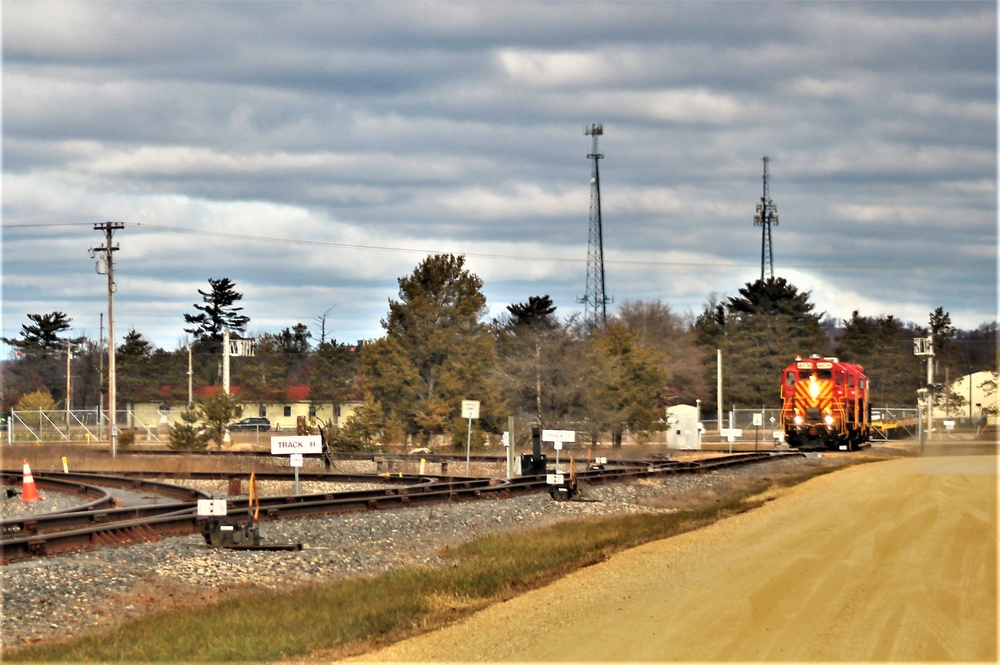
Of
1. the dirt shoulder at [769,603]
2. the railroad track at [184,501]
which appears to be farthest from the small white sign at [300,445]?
the dirt shoulder at [769,603]

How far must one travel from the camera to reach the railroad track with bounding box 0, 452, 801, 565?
65.8 feet

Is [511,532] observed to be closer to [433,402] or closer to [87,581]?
[87,581]

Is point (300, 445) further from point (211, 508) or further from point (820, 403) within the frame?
point (820, 403)

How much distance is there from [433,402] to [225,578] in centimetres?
4950

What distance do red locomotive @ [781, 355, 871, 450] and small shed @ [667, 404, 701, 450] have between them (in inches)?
337

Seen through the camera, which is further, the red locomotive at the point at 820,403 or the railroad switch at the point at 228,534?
the red locomotive at the point at 820,403

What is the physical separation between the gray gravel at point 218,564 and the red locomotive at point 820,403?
29132mm

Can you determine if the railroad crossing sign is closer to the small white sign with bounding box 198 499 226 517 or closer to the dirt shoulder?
the dirt shoulder

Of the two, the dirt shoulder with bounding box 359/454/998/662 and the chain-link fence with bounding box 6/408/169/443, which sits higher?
the dirt shoulder with bounding box 359/454/998/662

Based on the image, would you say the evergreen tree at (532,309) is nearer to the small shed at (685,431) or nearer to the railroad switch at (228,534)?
the small shed at (685,431)

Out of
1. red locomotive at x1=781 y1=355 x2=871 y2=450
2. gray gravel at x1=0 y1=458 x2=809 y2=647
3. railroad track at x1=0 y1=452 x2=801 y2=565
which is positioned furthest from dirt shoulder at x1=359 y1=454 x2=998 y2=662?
red locomotive at x1=781 y1=355 x2=871 y2=450

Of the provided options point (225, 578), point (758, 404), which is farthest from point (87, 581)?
point (758, 404)

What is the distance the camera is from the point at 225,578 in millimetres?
16812

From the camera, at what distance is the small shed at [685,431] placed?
65.9 meters
